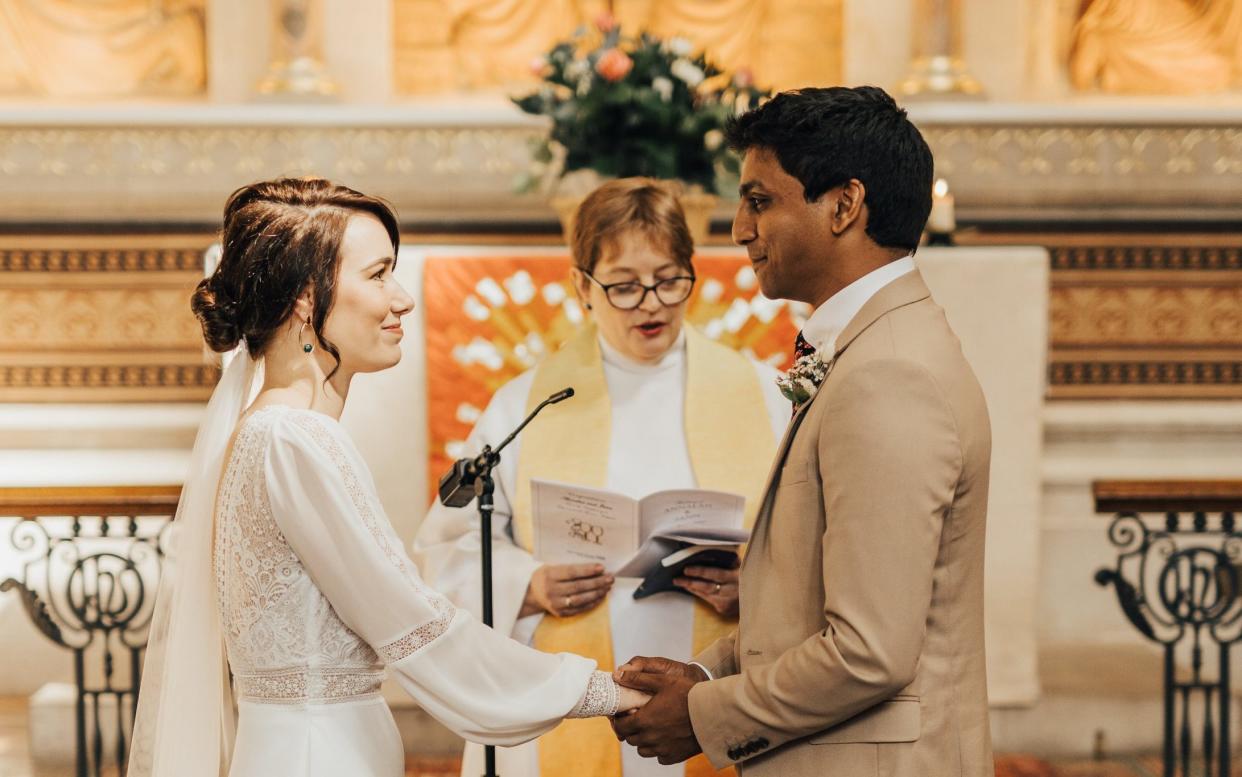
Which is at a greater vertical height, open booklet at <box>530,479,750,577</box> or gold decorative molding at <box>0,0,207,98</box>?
gold decorative molding at <box>0,0,207,98</box>

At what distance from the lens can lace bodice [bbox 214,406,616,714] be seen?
2.08 m

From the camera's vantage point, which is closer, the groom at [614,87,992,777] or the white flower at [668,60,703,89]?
the groom at [614,87,992,777]

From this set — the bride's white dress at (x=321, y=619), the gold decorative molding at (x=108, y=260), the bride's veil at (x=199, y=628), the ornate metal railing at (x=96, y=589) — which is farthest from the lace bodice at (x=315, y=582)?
the gold decorative molding at (x=108, y=260)

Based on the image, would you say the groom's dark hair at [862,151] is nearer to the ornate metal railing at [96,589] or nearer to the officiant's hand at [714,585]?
the officiant's hand at [714,585]

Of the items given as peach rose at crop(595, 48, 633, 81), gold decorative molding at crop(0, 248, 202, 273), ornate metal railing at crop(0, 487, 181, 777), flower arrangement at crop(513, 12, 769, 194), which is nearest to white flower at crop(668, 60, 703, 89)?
flower arrangement at crop(513, 12, 769, 194)

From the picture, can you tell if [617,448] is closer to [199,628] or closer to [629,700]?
[629,700]

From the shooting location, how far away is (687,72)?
176 inches

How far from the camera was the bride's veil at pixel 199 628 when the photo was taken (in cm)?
228

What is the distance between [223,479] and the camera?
216cm

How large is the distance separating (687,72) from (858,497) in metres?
2.83

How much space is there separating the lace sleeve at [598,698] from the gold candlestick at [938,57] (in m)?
4.38

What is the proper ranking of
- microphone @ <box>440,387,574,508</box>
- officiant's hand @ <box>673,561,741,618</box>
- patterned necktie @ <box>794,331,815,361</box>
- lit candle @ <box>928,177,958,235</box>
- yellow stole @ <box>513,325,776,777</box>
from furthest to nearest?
lit candle @ <box>928,177,958,235</box>, yellow stole @ <box>513,325,776,777</box>, officiant's hand @ <box>673,561,741,618</box>, microphone @ <box>440,387,574,508</box>, patterned necktie @ <box>794,331,815,361</box>

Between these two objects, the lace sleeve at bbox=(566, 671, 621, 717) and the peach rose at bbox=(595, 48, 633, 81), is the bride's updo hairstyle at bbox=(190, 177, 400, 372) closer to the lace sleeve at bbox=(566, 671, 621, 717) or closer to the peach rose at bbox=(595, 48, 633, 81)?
the lace sleeve at bbox=(566, 671, 621, 717)

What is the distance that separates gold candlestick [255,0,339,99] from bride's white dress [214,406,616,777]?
4.22 metres
